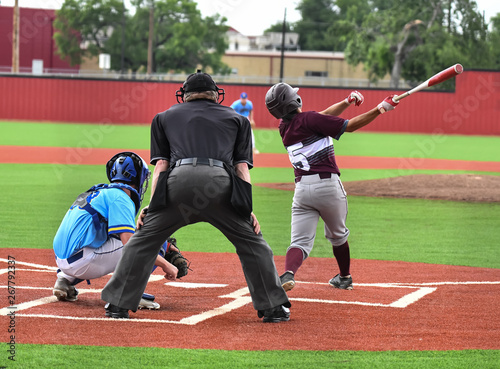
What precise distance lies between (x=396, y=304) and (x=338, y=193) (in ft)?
3.58

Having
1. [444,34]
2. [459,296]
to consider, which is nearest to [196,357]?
[459,296]

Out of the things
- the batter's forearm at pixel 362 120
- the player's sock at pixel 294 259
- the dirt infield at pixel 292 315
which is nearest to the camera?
the dirt infield at pixel 292 315

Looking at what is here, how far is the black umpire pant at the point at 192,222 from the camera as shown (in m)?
5.45

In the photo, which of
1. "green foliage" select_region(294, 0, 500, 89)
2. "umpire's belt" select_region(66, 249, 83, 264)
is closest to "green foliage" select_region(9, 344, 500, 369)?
"umpire's belt" select_region(66, 249, 83, 264)

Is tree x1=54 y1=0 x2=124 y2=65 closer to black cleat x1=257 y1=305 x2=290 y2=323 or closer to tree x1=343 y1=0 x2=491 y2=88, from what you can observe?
tree x1=343 y1=0 x2=491 y2=88

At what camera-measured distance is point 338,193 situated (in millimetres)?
6988

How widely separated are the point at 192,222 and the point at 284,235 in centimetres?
587

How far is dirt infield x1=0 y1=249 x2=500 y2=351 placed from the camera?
5195mm

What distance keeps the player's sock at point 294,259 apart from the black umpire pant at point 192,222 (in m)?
1.05

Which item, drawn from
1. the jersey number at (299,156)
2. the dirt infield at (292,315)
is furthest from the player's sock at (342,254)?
the jersey number at (299,156)

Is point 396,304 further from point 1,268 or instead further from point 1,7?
point 1,7

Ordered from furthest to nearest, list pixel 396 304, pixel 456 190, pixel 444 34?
1. pixel 444 34
2. pixel 456 190
3. pixel 396 304

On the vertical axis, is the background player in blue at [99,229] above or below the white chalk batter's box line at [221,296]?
above

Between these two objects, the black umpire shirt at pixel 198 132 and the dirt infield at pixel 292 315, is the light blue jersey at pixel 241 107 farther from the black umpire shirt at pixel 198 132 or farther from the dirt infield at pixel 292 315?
the black umpire shirt at pixel 198 132
